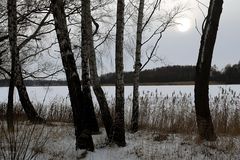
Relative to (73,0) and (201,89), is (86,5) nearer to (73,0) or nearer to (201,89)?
(201,89)

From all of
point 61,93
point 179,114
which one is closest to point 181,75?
point 61,93

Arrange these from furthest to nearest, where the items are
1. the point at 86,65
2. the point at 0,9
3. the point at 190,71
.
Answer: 1. the point at 190,71
2. the point at 0,9
3. the point at 86,65

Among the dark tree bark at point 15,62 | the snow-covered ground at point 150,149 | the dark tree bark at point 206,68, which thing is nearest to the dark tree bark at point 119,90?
the snow-covered ground at point 150,149

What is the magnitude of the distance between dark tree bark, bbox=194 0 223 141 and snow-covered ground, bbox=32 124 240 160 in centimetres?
35

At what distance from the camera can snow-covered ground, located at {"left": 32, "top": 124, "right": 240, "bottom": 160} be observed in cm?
886

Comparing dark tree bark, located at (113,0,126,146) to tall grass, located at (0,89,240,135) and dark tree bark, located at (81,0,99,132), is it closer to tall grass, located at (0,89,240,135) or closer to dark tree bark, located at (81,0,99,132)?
dark tree bark, located at (81,0,99,132)

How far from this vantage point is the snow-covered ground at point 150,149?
29.1 ft

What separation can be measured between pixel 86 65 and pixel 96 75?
0.86 metres

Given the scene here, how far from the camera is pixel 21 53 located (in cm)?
1895

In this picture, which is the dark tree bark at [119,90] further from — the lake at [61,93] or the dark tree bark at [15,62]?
the dark tree bark at [15,62]

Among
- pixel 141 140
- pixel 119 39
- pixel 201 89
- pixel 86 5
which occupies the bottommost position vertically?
pixel 141 140

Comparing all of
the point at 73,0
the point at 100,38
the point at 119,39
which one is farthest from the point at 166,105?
the point at 73,0

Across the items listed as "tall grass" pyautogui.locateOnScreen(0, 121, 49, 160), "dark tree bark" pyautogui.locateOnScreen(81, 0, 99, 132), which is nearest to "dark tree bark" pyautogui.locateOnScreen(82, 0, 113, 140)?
"dark tree bark" pyautogui.locateOnScreen(81, 0, 99, 132)

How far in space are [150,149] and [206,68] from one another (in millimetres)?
2275
